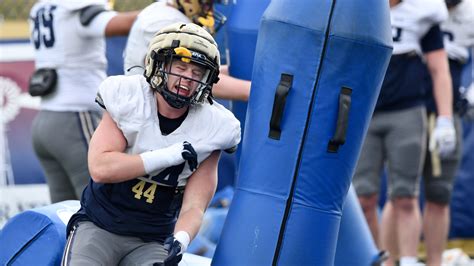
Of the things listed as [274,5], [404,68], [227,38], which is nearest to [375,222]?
[404,68]

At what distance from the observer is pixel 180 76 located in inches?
156

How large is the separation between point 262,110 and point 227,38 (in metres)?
1.23

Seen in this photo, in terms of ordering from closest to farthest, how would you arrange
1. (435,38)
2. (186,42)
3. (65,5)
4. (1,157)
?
(186,42), (65,5), (435,38), (1,157)

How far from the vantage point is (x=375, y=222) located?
6.55 metres

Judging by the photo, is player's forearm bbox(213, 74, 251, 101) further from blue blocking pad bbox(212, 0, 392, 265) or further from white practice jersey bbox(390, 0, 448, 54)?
white practice jersey bbox(390, 0, 448, 54)

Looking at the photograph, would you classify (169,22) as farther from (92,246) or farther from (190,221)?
(92,246)

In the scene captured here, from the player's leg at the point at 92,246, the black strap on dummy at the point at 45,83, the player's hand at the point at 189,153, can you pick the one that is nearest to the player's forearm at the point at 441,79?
the black strap on dummy at the point at 45,83

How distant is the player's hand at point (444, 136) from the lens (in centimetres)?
646


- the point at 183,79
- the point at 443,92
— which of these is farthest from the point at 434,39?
the point at 183,79

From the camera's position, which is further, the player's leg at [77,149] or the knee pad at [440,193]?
the knee pad at [440,193]

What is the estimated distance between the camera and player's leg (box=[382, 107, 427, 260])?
6414 mm

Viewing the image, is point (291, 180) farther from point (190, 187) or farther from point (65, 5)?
point (65, 5)

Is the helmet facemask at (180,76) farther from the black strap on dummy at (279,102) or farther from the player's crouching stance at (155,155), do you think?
the black strap on dummy at (279,102)

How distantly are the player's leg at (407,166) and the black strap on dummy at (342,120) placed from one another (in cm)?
A: 232
